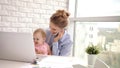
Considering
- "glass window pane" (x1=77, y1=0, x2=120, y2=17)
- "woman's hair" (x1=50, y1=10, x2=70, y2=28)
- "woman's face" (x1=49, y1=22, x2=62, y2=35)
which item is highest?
"glass window pane" (x1=77, y1=0, x2=120, y2=17)

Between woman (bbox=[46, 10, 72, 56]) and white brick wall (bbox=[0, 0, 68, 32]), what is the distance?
0.51m

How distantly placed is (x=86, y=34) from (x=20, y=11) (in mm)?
1210

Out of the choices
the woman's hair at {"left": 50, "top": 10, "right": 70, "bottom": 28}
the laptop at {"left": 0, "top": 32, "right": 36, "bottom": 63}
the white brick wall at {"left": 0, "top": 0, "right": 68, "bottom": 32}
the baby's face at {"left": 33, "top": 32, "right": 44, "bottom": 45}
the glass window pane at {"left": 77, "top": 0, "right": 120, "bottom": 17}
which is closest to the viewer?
the laptop at {"left": 0, "top": 32, "right": 36, "bottom": 63}

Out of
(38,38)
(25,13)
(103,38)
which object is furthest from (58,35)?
(103,38)

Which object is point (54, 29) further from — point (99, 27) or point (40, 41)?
point (99, 27)

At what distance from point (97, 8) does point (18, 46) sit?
76.0 inches

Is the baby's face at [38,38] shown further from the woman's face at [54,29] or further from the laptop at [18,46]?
the laptop at [18,46]

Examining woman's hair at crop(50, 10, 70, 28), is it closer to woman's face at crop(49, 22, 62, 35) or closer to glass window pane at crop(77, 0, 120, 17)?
woman's face at crop(49, 22, 62, 35)

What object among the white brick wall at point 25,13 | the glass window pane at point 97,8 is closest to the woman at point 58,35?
the white brick wall at point 25,13

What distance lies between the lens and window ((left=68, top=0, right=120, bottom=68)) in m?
2.73

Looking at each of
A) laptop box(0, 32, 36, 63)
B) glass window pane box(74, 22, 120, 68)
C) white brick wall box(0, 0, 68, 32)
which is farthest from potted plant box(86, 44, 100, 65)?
white brick wall box(0, 0, 68, 32)

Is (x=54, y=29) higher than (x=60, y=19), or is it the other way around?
(x=60, y=19)

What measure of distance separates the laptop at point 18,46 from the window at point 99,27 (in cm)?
115

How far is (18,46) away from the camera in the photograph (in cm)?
154
